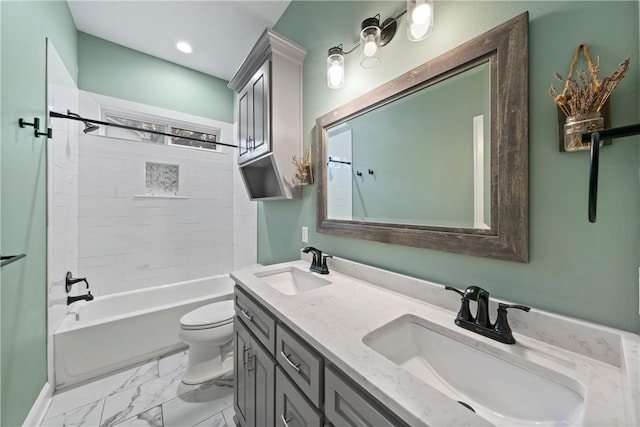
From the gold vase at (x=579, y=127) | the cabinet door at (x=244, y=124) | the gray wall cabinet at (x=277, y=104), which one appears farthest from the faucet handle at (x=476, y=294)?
the cabinet door at (x=244, y=124)

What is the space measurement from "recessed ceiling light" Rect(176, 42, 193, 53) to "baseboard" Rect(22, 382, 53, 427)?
117 inches

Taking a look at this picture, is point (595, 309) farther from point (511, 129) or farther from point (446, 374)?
point (511, 129)

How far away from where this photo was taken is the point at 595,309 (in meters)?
0.64

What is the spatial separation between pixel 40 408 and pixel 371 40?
111 inches

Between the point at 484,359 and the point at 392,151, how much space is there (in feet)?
2.97

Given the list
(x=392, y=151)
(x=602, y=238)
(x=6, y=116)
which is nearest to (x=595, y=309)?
(x=602, y=238)

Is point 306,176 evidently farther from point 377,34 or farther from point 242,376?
point 242,376

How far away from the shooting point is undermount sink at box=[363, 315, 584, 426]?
0.56m

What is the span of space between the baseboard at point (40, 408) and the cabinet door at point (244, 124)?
2.03 metres

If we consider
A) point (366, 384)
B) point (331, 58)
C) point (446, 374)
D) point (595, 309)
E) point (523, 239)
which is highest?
point (331, 58)

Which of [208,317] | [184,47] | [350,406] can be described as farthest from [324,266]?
[184,47]

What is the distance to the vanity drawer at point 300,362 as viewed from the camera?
70 cm

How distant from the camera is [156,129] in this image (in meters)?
2.71

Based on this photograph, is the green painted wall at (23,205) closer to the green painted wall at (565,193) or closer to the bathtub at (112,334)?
the bathtub at (112,334)
